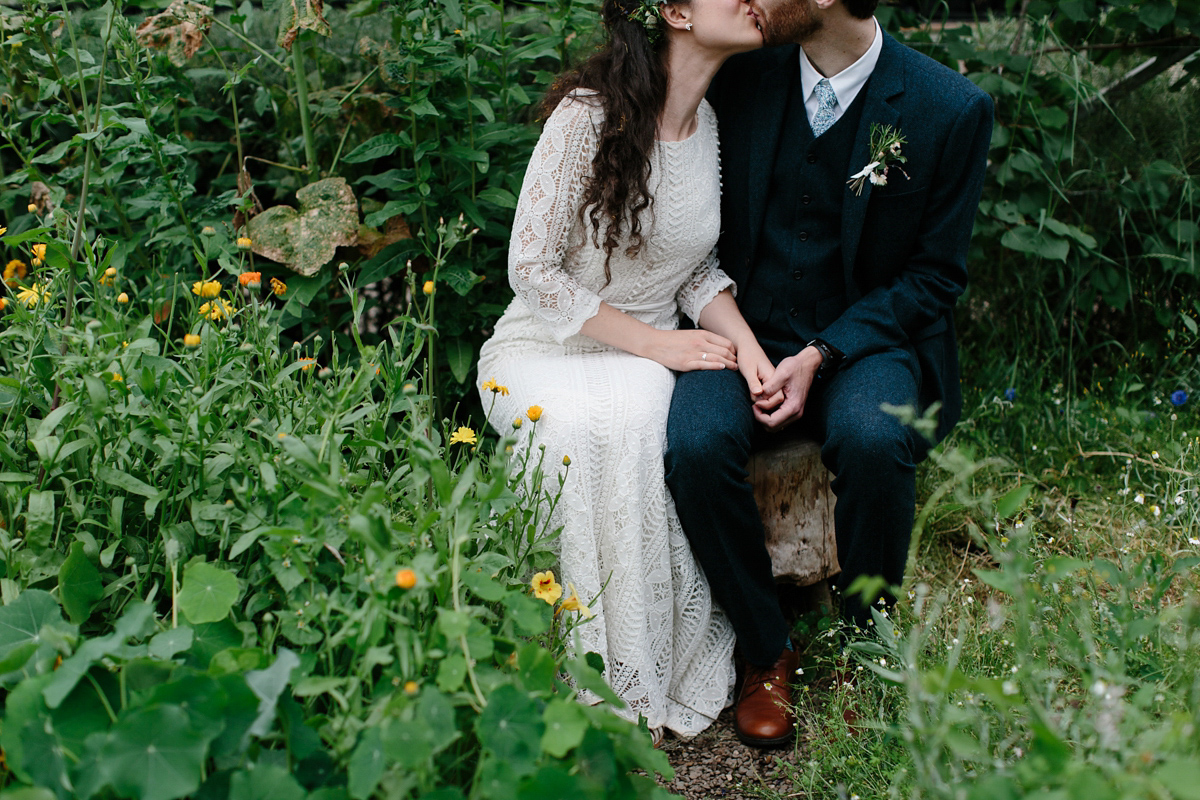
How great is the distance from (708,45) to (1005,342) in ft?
6.12

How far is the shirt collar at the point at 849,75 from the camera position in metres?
2.09

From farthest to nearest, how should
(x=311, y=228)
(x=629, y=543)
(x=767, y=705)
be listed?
(x=311, y=228) → (x=767, y=705) → (x=629, y=543)

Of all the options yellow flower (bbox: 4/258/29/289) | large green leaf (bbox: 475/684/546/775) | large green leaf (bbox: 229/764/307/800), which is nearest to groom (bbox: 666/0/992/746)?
large green leaf (bbox: 475/684/546/775)

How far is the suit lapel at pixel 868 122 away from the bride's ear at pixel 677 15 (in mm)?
446

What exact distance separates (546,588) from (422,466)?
39cm

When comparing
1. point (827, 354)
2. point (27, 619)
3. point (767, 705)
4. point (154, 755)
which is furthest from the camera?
point (827, 354)

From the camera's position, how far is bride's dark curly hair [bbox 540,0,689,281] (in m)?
2.00

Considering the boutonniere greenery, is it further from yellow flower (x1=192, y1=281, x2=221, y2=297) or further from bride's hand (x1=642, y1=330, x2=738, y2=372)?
yellow flower (x1=192, y1=281, x2=221, y2=297)

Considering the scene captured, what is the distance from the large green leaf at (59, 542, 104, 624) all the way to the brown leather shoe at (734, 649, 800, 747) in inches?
49.3

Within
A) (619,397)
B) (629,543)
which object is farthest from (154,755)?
(619,397)

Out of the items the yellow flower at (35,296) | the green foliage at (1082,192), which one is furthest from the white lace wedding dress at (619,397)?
the green foliage at (1082,192)

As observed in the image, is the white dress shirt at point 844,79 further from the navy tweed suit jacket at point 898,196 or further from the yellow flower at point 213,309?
the yellow flower at point 213,309

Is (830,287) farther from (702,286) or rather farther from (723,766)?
(723,766)

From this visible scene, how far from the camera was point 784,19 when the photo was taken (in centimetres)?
196
